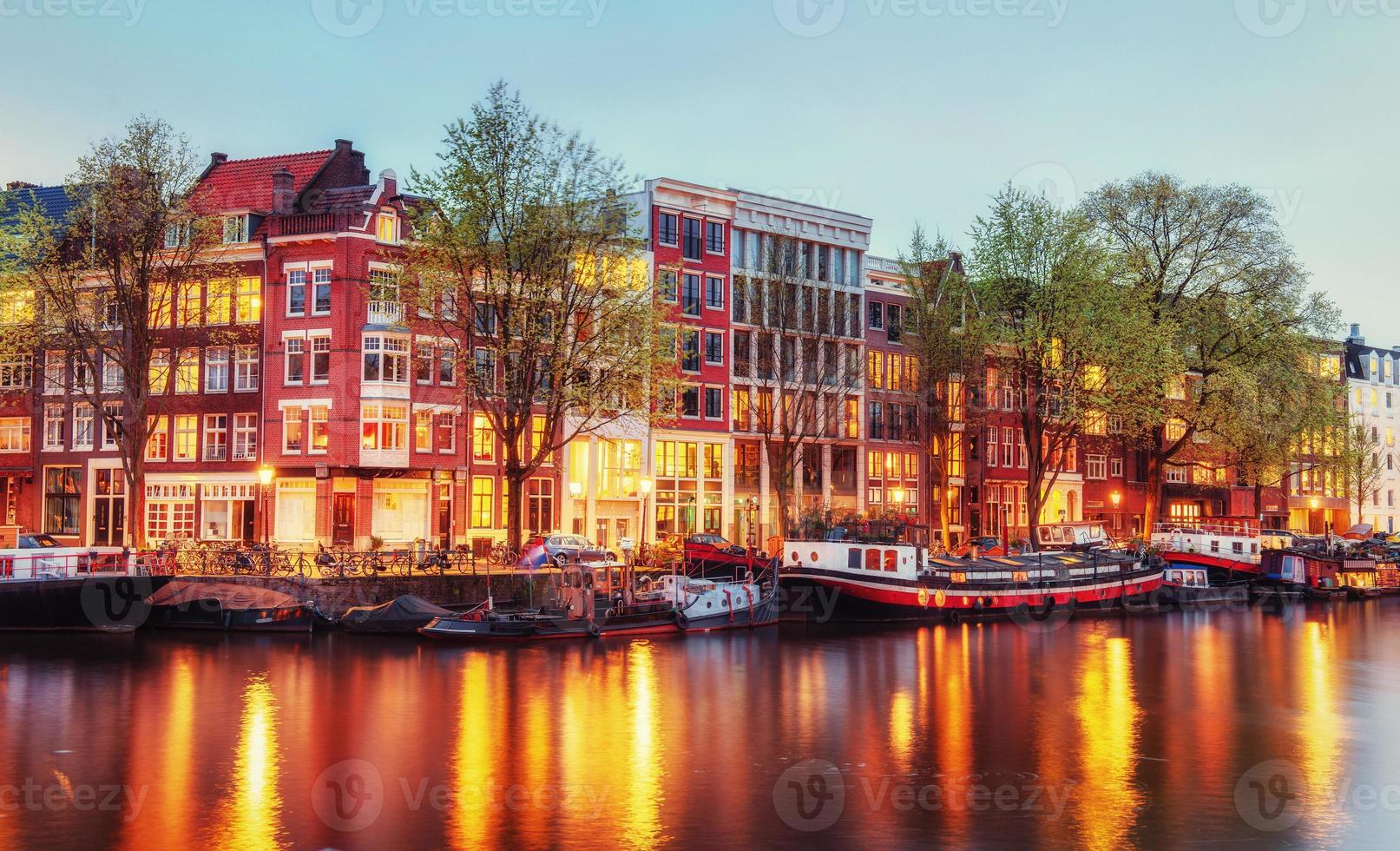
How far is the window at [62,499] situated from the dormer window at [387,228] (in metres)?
21.3

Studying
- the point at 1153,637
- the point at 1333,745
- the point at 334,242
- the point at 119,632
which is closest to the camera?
the point at 1333,745

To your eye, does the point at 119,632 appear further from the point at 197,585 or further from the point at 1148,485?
the point at 1148,485

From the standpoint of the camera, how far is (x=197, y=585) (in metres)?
51.1

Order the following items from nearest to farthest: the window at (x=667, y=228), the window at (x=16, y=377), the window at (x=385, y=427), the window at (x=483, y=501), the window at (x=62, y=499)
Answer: the window at (x=385, y=427), the window at (x=483, y=501), the window at (x=62, y=499), the window at (x=16, y=377), the window at (x=667, y=228)

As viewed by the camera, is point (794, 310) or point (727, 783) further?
point (794, 310)

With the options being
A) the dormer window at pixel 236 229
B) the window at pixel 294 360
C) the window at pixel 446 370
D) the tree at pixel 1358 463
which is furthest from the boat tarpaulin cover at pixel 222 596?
the tree at pixel 1358 463

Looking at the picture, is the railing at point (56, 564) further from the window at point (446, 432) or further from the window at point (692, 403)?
the window at point (692, 403)

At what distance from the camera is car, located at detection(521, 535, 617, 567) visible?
56562mm

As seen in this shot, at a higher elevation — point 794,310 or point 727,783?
point 794,310

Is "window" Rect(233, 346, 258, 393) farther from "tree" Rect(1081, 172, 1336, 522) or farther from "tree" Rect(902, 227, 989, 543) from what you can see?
"tree" Rect(1081, 172, 1336, 522)

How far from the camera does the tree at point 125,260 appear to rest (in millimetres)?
55562

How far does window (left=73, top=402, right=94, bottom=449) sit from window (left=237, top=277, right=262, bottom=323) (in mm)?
11054

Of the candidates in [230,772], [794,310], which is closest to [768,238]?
[794,310]

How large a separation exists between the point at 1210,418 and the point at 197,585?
57094mm
